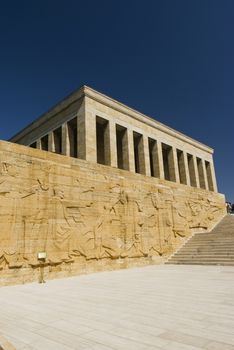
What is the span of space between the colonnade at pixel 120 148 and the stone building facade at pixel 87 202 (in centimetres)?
7

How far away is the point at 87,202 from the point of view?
33.5 ft

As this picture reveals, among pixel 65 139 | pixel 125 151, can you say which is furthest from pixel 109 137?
pixel 65 139

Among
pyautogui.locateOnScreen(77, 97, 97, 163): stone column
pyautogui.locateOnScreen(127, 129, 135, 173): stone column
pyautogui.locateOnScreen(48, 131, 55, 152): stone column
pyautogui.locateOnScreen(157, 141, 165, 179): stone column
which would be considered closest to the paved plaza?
pyautogui.locateOnScreen(77, 97, 97, 163): stone column

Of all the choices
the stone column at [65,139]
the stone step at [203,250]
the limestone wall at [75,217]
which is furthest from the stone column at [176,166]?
the stone column at [65,139]

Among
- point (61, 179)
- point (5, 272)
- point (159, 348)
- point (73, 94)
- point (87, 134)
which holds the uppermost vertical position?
point (73, 94)

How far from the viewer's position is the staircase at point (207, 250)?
11.4 meters

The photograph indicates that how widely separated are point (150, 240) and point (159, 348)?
9754 mm

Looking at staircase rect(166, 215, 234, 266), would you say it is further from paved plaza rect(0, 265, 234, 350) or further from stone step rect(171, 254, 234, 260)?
paved plaza rect(0, 265, 234, 350)


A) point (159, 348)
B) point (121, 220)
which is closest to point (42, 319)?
point (159, 348)

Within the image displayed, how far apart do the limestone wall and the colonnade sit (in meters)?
4.42

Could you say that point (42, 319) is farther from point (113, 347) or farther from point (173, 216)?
point (173, 216)

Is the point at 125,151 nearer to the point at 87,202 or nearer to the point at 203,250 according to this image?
the point at 203,250

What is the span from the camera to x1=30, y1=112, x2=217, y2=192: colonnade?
16.2m

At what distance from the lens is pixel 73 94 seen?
1714 cm
